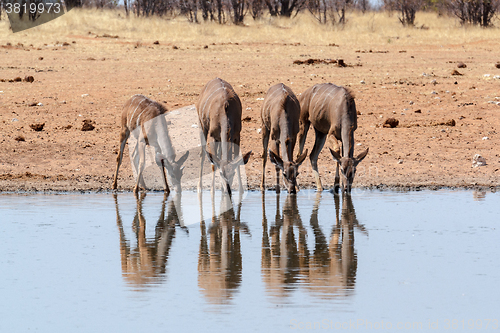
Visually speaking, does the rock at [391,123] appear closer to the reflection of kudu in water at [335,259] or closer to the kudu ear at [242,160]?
the kudu ear at [242,160]

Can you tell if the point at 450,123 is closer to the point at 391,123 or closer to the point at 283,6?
the point at 391,123

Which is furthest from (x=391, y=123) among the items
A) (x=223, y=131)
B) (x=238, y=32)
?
(x=238, y=32)

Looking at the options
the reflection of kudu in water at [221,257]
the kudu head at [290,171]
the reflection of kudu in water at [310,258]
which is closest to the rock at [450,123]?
the kudu head at [290,171]

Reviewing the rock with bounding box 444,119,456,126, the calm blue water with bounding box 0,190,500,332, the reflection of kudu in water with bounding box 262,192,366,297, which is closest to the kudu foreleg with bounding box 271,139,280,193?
the calm blue water with bounding box 0,190,500,332

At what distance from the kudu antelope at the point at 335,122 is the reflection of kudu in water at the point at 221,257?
1.95m

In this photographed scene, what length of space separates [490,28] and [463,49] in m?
8.06

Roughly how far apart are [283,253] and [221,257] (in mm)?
598

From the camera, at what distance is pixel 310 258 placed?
23.0 ft

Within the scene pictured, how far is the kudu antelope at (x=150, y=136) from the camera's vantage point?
36.9 feet

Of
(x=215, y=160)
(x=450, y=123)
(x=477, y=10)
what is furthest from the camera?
(x=477, y=10)

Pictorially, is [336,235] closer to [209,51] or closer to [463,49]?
[209,51]

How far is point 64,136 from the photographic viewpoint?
15.4 m

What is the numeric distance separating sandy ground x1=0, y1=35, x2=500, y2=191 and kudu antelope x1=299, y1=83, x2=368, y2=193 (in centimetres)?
76

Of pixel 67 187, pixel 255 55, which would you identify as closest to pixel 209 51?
pixel 255 55
